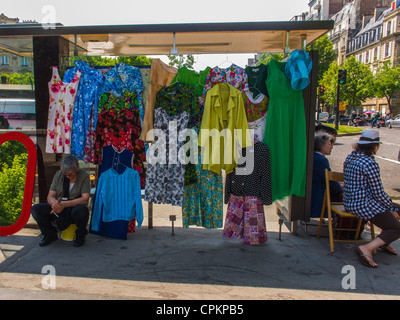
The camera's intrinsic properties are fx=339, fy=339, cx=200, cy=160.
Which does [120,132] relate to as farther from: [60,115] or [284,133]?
[284,133]

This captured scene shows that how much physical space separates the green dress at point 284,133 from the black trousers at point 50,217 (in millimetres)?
2446

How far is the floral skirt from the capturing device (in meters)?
4.21

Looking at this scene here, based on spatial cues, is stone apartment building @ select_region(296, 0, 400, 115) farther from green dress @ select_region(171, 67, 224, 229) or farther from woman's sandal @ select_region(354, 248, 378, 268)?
woman's sandal @ select_region(354, 248, 378, 268)

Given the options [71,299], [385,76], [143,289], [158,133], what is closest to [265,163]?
[158,133]

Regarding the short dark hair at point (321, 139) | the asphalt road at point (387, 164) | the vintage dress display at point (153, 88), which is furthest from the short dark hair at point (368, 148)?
the vintage dress display at point (153, 88)

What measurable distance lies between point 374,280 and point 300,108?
2.07 metres

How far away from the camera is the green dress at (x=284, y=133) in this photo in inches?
162

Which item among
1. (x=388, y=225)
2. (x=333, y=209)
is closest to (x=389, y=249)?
(x=388, y=225)

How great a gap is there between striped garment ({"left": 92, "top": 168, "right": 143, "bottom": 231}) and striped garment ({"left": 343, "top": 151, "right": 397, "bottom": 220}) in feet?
8.66

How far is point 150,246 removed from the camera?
4.36 metres

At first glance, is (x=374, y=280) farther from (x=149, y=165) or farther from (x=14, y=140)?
(x=14, y=140)

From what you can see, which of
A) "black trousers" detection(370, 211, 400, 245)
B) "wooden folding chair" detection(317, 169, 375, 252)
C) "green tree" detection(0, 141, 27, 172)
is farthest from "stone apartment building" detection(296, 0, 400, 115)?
"green tree" detection(0, 141, 27, 172)
